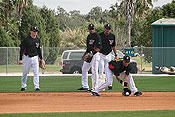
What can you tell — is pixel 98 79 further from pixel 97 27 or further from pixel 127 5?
pixel 97 27

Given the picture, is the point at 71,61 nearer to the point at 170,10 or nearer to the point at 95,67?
the point at 95,67

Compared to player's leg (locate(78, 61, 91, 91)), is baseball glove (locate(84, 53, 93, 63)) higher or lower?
higher

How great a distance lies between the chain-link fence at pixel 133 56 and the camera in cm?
3291

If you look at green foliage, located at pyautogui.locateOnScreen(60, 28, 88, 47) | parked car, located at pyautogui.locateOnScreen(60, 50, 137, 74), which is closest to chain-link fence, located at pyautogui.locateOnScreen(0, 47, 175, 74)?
parked car, located at pyautogui.locateOnScreen(60, 50, 137, 74)

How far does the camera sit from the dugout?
32906 mm

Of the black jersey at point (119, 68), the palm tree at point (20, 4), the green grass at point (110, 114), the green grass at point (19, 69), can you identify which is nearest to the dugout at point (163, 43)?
the green grass at point (19, 69)

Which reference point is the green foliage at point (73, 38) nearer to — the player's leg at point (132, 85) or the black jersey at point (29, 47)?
the black jersey at point (29, 47)

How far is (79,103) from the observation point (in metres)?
13.2

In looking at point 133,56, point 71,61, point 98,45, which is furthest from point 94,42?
point 133,56

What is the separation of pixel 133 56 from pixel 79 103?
814 inches

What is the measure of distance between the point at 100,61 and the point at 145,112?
16.2 ft

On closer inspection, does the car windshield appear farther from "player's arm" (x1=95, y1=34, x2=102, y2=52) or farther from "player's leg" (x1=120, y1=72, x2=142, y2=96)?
"player's leg" (x1=120, y1=72, x2=142, y2=96)

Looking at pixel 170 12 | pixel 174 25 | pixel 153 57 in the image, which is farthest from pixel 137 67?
pixel 170 12

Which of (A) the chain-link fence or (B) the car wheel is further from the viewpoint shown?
(A) the chain-link fence
